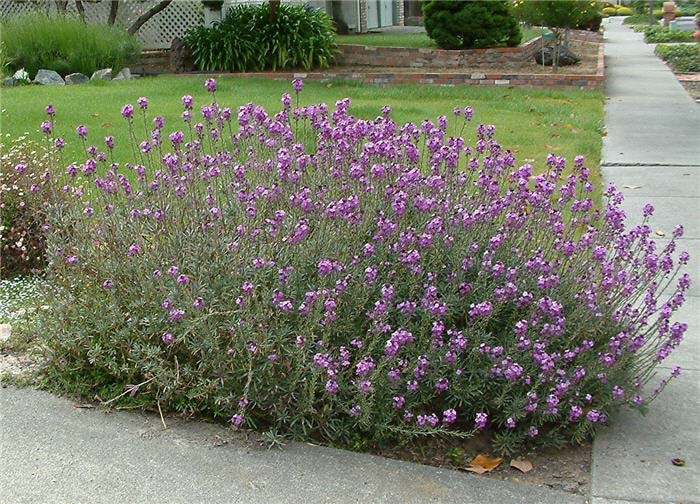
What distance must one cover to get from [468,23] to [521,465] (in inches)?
588

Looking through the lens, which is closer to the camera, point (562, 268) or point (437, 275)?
point (437, 275)

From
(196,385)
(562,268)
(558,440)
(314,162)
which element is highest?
(314,162)

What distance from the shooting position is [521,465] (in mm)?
3441

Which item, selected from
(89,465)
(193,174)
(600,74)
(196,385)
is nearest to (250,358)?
(196,385)

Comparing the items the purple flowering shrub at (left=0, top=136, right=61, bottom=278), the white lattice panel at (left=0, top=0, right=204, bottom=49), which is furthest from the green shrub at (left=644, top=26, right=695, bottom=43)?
the purple flowering shrub at (left=0, top=136, right=61, bottom=278)

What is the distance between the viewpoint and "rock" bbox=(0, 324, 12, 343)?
4.40 metres

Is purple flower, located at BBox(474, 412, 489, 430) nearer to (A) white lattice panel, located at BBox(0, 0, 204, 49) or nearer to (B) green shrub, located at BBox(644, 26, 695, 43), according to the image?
(A) white lattice panel, located at BBox(0, 0, 204, 49)

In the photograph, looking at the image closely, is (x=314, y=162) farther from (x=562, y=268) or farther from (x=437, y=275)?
(x=562, y=268)

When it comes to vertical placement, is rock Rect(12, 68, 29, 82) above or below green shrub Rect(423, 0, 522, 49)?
below

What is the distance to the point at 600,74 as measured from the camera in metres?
15.7

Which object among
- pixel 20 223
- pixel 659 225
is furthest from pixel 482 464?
pixel 659 225

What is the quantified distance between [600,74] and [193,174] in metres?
13.0

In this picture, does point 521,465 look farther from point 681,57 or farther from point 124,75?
point 681,57

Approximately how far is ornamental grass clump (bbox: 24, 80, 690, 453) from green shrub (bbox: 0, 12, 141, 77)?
11.8 meters
